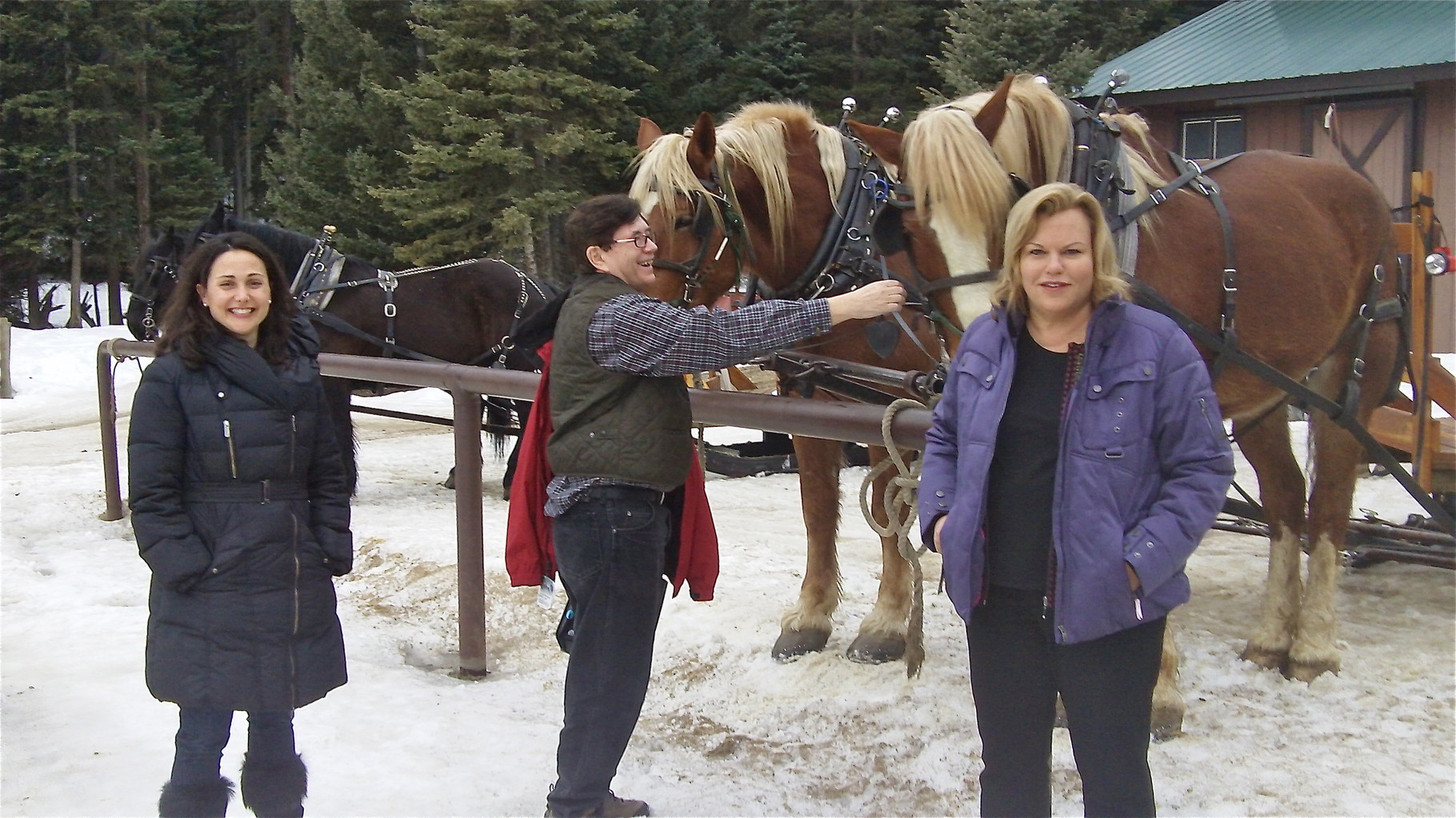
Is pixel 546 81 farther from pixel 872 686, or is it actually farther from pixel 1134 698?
pixel 1134 698

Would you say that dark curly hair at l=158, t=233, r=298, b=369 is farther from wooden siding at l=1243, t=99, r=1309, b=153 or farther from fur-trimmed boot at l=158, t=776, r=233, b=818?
wooden siding at l=1243, t=99, r=1309, b=153

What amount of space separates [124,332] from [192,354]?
21.8 meters

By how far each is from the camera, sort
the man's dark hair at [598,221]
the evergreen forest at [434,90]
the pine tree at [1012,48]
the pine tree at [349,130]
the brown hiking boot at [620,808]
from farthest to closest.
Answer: the pine tree at [349,130], the evergreen forest at [434,90], the pine tree at [1012,48], the brown hiking boot at [620,808], the man's dark hair at [598,221]

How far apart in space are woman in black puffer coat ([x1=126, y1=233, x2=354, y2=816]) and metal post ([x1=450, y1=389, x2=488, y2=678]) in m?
1.39

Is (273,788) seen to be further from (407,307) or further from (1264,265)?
(407,307)

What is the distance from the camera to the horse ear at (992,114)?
2.95 metres

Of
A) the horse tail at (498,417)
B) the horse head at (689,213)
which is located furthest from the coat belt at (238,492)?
the horse tail at (498,417)

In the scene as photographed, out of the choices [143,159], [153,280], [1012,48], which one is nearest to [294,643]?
[153,280]

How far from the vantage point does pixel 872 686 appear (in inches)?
148

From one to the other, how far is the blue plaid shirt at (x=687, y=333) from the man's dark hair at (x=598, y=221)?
196mm

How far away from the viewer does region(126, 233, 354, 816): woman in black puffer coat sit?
2.38m

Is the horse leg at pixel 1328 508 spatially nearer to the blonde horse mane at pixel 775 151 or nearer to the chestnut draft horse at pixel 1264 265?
the chestnut draft horse at pixel 1264 265

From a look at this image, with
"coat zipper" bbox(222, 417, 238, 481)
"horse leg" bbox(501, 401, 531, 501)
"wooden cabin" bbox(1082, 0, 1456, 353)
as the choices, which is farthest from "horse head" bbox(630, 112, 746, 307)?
"wooden cabin" bbox(1082, 0, 1456, 353)

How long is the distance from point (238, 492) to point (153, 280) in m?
5.81
